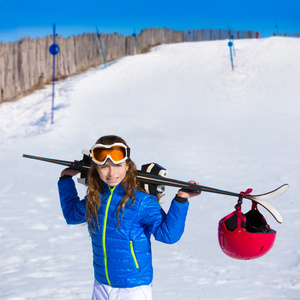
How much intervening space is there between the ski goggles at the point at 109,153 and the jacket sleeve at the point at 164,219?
0.73 feet

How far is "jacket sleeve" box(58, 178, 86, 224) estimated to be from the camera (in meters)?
2.16

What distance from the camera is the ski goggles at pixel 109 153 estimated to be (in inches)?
78.5

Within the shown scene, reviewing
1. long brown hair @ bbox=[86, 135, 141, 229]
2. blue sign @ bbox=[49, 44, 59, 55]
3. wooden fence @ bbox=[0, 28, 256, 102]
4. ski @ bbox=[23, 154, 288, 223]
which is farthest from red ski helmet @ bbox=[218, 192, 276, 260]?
wooden fence @ bbox=[0, 28, 256, 102]

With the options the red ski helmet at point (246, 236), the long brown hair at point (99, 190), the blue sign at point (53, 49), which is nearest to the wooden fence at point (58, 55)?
the blue sign at point (53, 49)

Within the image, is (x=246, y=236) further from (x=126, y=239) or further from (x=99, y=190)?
(x=99, y=190)

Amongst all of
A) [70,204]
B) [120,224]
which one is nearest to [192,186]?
[120,224]

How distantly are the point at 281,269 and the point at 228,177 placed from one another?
289cm

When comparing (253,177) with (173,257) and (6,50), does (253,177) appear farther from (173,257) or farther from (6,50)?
(6,50)

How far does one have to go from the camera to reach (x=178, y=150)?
8.23 metres

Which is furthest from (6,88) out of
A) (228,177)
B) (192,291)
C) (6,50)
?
(192,291)

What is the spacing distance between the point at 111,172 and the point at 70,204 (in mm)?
335

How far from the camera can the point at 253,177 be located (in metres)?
7.02

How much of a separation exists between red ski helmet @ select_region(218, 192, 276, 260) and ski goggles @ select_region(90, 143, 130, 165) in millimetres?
538

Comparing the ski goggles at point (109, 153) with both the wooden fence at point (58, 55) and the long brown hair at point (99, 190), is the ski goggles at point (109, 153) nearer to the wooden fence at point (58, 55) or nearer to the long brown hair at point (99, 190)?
the long brown hair at point (99, 190)
